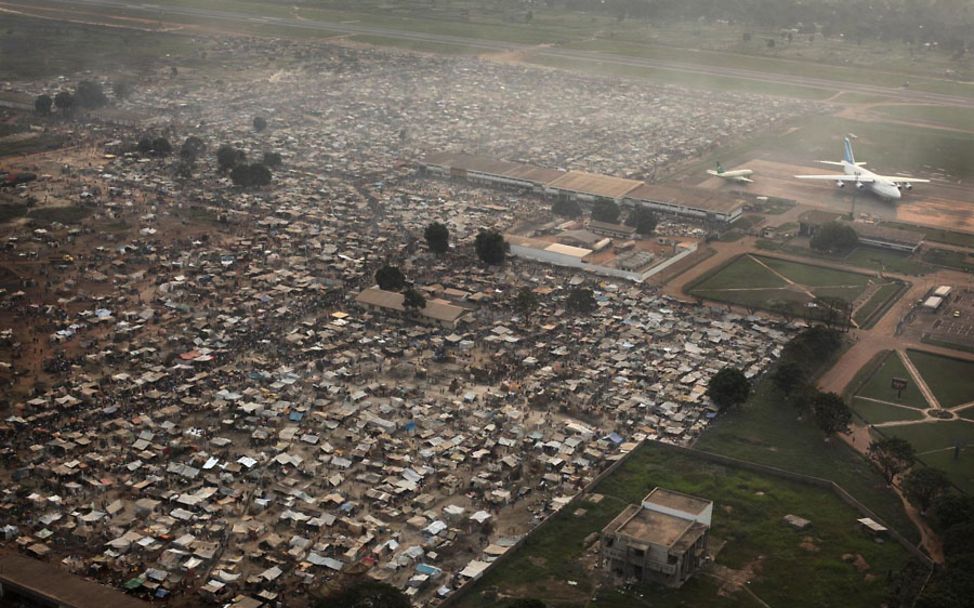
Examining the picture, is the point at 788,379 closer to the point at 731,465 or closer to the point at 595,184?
the point at 731,465


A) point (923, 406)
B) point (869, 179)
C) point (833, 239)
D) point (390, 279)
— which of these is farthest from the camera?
point (869, 179)

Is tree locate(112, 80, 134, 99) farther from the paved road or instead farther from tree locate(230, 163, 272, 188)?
the paved road

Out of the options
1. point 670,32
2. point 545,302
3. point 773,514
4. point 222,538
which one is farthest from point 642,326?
point 670,32

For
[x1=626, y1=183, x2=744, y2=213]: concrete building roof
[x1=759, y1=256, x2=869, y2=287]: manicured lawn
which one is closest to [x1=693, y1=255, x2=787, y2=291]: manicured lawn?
[x1=759, y1=256, x2=869, y2=287]: manicured lawn

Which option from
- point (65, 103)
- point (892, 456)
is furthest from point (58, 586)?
point (65, 103)

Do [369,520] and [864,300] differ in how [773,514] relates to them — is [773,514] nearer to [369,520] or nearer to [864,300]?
[369,520]
